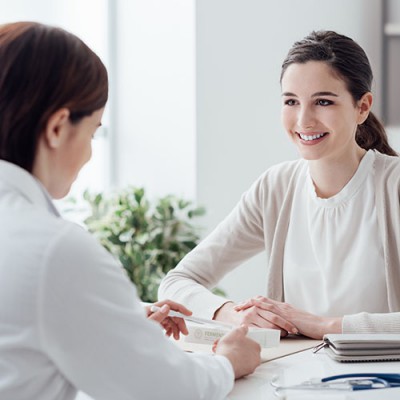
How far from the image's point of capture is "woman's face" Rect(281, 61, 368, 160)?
7.16ft

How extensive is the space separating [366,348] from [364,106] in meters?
0.88

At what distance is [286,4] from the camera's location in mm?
4141

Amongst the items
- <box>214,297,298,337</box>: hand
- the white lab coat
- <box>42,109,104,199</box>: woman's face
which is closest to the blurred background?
<box>214,297,298,337</box>: hand

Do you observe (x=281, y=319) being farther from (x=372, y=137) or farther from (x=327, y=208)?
(x=372, y=137)

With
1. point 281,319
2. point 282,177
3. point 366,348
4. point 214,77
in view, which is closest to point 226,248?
point 282,177

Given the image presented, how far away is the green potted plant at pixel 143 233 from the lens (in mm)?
3895

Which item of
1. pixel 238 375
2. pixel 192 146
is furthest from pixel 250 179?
pixel 238 375

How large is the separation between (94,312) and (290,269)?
4.21ft

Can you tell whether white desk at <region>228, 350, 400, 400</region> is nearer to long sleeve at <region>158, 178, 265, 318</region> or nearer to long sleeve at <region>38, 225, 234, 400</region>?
long sleeve at <region>38, 225, 234, 400</region>

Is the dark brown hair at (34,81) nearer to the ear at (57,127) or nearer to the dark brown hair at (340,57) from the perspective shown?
the ear at (57,127)

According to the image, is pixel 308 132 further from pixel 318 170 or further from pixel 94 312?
pixel 94 312

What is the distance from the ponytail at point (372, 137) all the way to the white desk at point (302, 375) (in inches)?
33.3

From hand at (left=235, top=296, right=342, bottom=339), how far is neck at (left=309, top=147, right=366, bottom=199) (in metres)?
0.44

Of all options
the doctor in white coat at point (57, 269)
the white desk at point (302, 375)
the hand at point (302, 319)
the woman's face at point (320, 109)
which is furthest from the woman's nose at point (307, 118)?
the doctor in white coat at point (57, 269)
